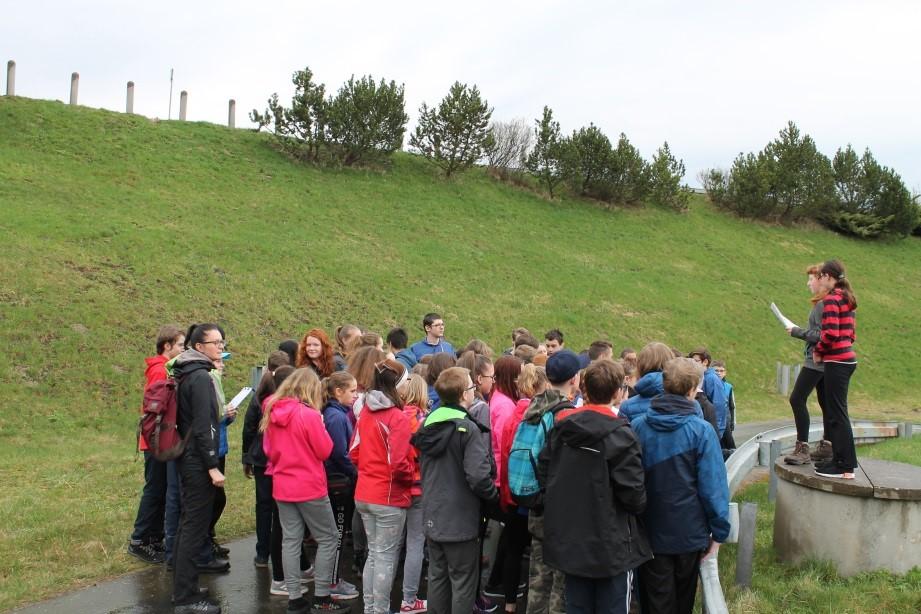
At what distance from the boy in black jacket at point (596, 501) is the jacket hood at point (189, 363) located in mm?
2775

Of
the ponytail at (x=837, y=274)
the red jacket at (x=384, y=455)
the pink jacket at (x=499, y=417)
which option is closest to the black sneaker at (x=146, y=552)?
the red jacket at (x=384, y=455)

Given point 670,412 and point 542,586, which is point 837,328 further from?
point 542,586

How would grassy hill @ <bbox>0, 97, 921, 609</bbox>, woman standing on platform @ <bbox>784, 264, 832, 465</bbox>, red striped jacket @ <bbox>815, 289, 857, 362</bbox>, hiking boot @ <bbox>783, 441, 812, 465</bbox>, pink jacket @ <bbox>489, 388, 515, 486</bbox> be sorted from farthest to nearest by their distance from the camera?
grassy hill @ <bbox>0, 97, 921, 609</bbox> < hiking boot @ <bbox>783, 441, 812, 465</bbox> < woman standing on platform @ <bbox>784, 264, 832, 465</bbox> < red striped jacket @ <bbox>815, 289, 857, 362</bbox> < pink jacket @ <bbox>489, 388, 515, 486</bbox>

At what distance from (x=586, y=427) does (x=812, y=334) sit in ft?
9.47

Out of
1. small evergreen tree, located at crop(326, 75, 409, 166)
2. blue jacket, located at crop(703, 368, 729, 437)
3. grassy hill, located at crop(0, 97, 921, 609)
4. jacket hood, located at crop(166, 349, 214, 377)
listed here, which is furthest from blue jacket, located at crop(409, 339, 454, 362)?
small evergreen tree, located at crop(326, 75, 409, 166)

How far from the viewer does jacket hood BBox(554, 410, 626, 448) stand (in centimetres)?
416

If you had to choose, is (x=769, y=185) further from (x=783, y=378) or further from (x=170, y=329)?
(x=170, y=329)

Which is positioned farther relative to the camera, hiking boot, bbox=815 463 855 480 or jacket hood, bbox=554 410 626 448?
hiking boot, bbox=815 463 855 480

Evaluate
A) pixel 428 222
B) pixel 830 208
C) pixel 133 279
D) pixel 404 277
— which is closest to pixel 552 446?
pixel 133 279

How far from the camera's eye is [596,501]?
4.17 m

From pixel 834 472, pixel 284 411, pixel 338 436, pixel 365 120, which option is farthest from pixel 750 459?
pixel 365 120

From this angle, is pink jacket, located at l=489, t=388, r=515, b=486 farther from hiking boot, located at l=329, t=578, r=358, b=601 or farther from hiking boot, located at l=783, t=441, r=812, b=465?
hiking boot, located at l=783, t=441, r=812, b=465

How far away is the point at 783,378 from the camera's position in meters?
23.6

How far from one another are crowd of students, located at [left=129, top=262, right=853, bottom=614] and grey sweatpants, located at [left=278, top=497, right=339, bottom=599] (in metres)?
0.01
